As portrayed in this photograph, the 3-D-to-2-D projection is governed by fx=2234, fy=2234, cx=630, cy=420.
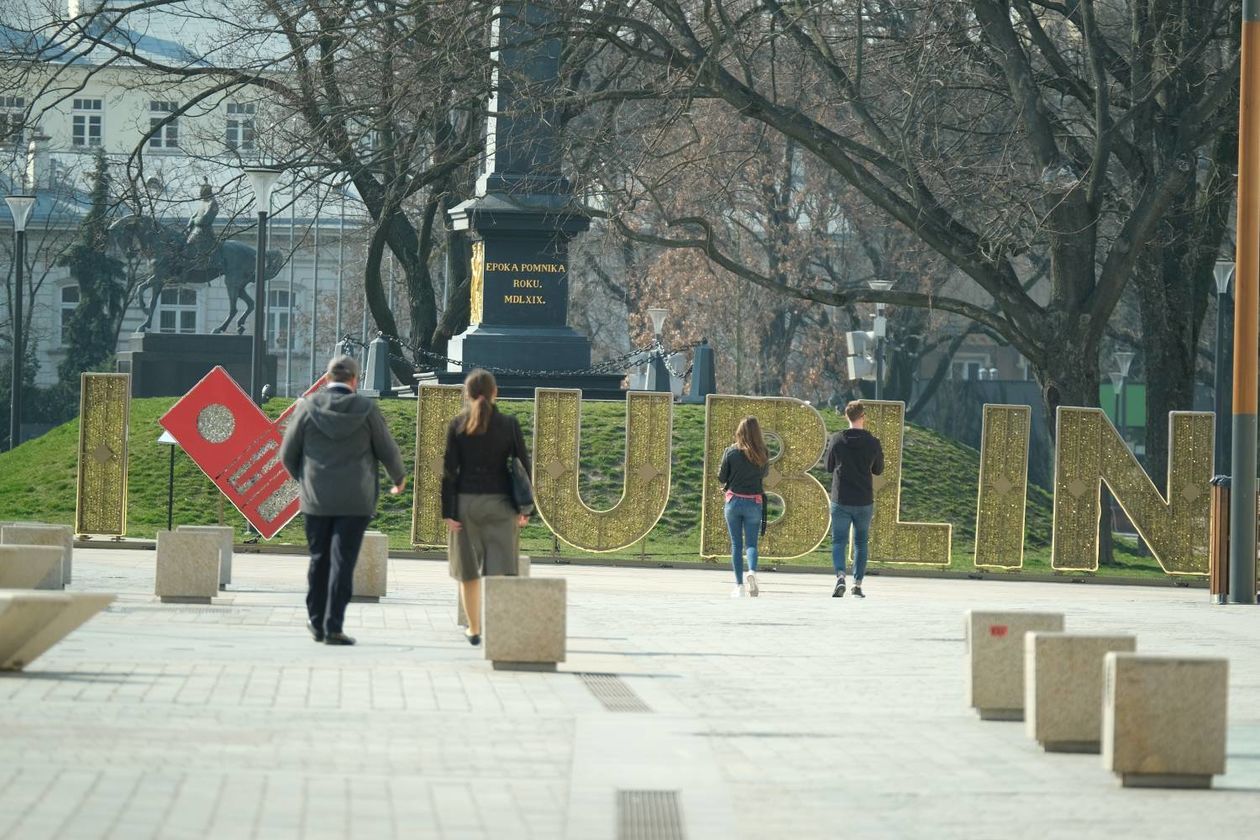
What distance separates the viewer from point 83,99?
8000 centimetres

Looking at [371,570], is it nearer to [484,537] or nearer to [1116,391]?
[484,537]

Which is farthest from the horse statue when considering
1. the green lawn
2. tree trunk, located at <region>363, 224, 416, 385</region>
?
the green lawn

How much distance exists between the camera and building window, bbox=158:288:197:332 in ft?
279

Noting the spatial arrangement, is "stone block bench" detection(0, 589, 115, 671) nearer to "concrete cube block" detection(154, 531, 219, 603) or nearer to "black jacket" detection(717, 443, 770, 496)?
"concrete cube block" detection(154, 531, 219, 603)

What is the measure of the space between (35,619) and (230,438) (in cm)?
1423

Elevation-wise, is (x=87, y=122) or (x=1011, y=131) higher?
(x=87, y=122)

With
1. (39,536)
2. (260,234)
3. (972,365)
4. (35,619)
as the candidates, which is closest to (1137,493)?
(260,234)

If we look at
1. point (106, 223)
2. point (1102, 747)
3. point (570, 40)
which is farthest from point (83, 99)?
point (1102, 747)

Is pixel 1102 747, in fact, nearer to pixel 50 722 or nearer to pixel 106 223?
pixel 50 722

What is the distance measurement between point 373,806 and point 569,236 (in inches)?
995

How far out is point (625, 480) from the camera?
25.9 metres

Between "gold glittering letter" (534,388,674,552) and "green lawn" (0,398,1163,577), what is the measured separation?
0.82 m

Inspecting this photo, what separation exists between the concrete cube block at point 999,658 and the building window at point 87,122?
73877 millimetres

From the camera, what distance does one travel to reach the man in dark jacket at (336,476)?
1328 centimetres
